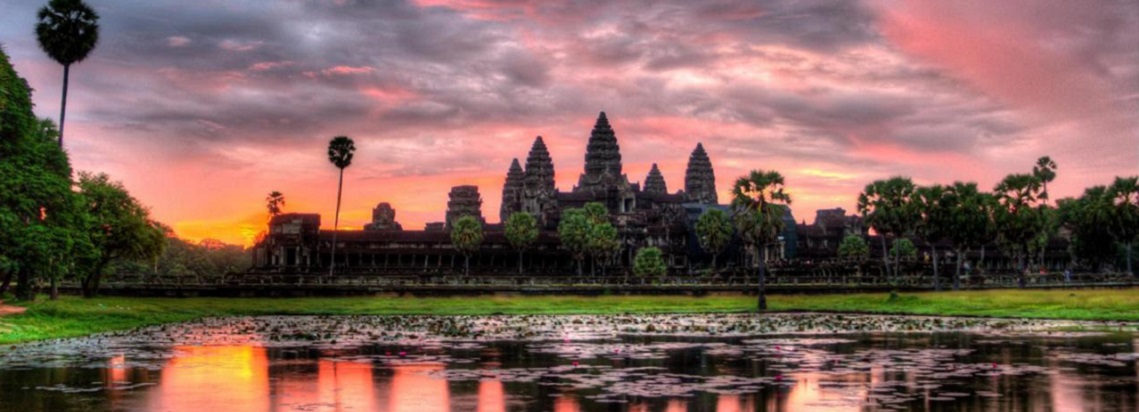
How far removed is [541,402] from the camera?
21094 mm

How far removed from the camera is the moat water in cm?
2117

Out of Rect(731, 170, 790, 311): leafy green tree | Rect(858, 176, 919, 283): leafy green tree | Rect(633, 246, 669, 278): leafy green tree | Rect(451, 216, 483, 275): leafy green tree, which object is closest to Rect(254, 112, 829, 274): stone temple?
Rect(451, 216, 483, 275): leafy green tree

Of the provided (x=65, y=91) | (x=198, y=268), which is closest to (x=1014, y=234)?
(x=65, y=91)

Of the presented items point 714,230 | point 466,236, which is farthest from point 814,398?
point 714,230

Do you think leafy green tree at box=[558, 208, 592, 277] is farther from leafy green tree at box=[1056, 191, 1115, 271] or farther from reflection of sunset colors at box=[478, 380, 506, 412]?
reflection of sunset colors at box=[478, 380, 506, 412]

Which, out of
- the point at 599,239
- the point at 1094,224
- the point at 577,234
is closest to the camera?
the point at 1094,224

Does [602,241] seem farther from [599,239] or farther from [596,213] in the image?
[596,213]

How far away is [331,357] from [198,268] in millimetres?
134974

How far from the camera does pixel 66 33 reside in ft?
223

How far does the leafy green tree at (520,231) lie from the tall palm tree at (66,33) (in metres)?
72.7

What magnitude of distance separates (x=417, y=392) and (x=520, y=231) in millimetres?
113881

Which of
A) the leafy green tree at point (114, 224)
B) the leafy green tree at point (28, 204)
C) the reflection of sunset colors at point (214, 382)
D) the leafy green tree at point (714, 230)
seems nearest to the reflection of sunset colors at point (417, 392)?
the reflection of sunset colors at point (214, 382)

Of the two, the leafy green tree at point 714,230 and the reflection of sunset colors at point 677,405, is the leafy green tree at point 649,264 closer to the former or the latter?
the leafy green tree at point 714,230

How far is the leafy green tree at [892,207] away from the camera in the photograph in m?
107
